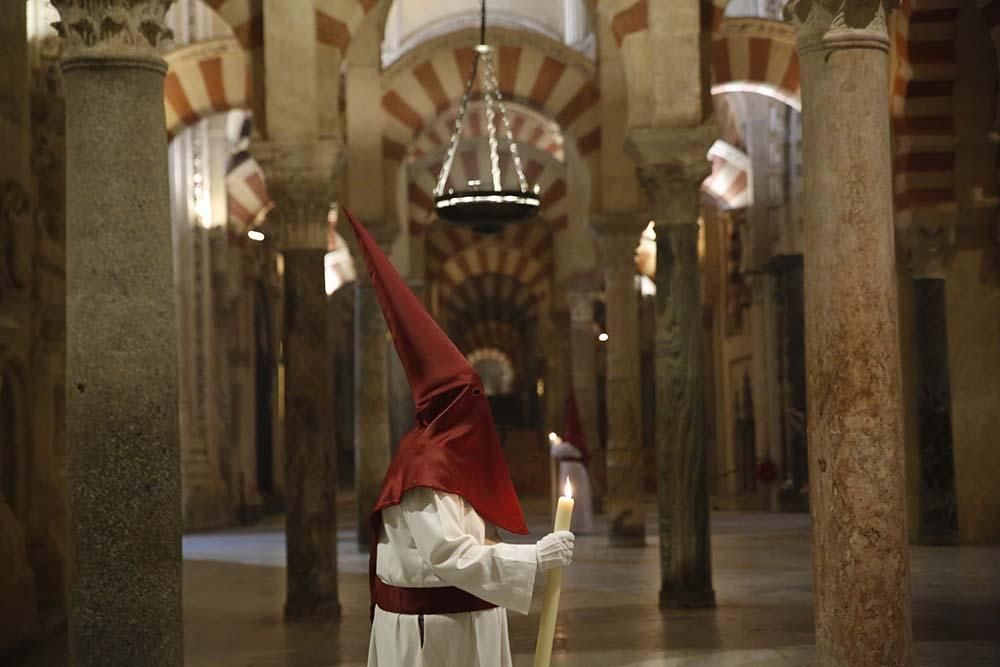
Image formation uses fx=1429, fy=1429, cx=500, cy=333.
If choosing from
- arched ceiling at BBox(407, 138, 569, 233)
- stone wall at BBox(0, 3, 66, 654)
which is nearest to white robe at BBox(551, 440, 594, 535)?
arched ceiling at BBox(407, 138, 569, 233)

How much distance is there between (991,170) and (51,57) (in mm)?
6682

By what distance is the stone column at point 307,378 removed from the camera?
25.5ft

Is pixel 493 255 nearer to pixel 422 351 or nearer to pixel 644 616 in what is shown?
pixel 644 616

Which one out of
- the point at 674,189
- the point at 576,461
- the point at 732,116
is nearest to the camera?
the point at 674,189

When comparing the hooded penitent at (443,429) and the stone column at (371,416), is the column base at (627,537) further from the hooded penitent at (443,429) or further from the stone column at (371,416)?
the hooded penitent at (443,429)

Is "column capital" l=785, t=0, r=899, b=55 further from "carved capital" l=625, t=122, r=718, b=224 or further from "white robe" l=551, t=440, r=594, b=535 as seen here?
"white robe" l=551, t=440, r=594, b=535

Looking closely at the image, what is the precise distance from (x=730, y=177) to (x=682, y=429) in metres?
9.92

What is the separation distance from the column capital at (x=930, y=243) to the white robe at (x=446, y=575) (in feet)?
26.1

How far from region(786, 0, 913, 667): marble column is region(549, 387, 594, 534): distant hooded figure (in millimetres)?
8769

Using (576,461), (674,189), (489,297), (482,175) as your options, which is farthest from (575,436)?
(489,297)

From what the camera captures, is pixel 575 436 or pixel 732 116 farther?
pixel 732 116

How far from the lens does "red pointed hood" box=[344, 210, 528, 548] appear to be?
3344mm

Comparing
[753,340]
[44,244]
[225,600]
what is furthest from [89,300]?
[753,340]

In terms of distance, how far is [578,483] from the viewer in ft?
44.6
